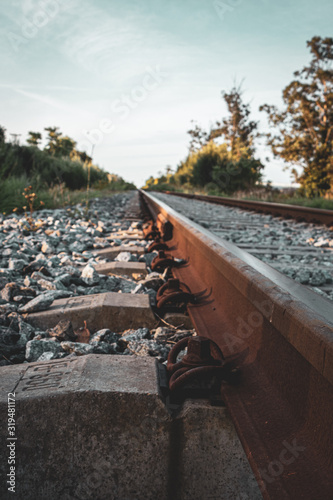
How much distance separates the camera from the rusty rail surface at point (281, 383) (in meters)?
0.74

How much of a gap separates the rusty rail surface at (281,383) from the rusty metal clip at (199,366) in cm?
4

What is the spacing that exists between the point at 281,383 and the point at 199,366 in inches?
9.6

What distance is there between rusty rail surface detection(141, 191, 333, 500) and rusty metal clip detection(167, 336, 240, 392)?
1.6 inches

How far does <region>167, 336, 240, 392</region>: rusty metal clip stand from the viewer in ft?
3.52

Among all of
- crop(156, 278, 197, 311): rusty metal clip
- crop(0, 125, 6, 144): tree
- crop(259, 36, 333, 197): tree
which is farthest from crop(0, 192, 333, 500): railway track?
crop(259, 36, 333, 197): tree

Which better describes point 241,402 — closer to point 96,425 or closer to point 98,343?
point 96,425

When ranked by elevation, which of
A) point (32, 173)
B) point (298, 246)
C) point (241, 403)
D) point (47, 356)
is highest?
point (32, 173)

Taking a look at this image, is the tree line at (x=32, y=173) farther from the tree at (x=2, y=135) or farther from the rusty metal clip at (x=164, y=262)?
the rusty metal clip at (x=164, y=262)

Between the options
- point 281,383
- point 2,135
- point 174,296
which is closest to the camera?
point 281,383

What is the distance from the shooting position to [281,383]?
3.27 ft

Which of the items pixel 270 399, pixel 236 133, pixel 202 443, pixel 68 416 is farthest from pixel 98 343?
pixel 236 133

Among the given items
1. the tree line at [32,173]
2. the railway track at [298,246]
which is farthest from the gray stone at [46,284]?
the tree line at [32,173]

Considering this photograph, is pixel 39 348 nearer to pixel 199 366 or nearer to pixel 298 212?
pixel 199 366

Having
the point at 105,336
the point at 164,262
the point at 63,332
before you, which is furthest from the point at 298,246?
the point at 63,332
